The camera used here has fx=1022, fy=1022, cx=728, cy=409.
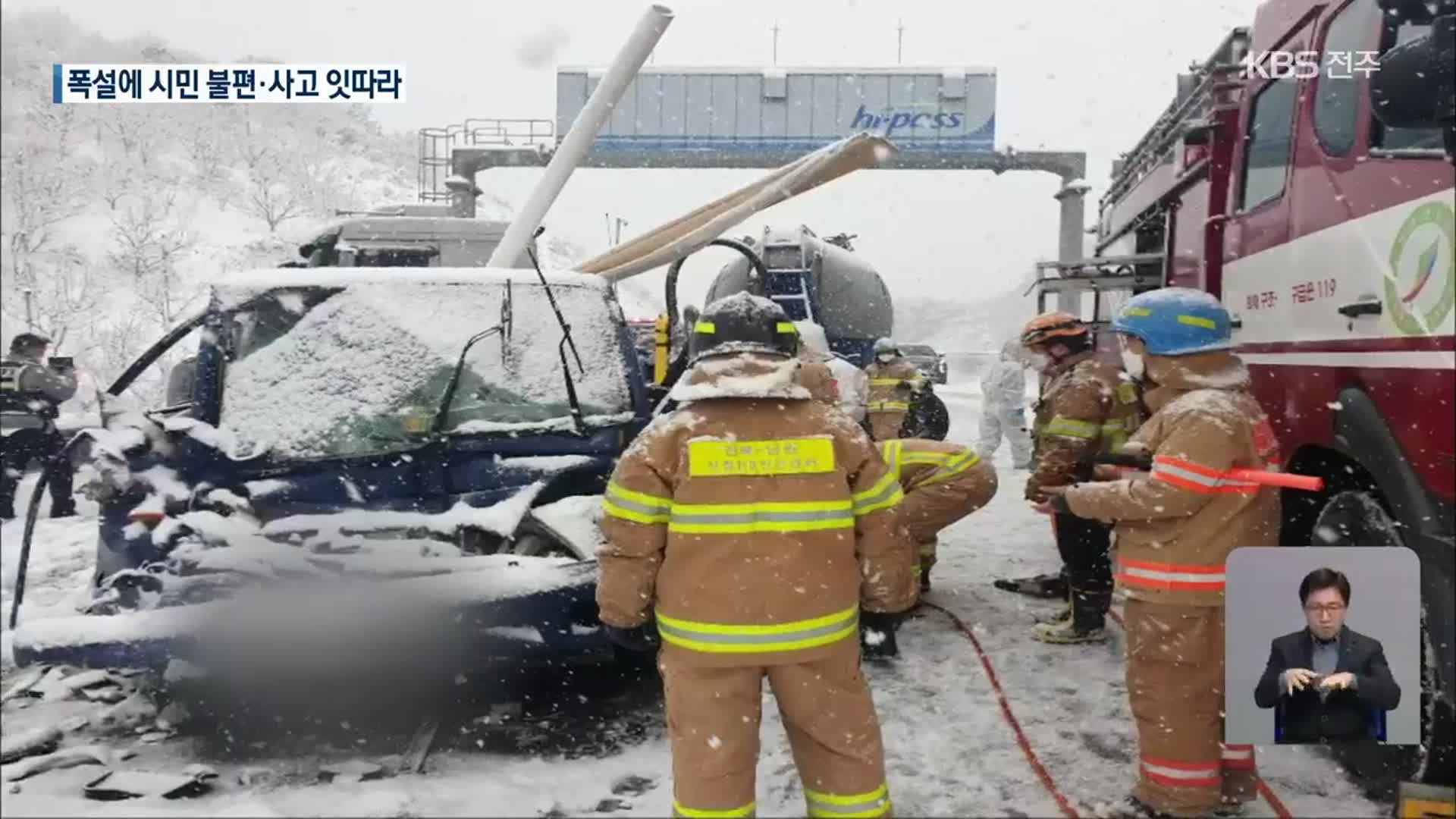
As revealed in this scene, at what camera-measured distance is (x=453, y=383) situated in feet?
13.9

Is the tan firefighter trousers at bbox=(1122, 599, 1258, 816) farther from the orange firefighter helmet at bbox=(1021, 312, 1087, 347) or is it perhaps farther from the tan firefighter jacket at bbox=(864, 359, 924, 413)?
the tan firefighter jacket at bbox=(864, 359, 924, 413)

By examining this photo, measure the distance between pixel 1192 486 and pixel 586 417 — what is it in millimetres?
2441

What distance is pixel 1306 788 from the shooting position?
11.0 feet

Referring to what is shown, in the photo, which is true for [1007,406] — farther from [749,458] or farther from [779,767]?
[749,458]

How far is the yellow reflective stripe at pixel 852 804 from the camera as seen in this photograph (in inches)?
105

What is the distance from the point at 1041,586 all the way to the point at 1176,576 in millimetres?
3237

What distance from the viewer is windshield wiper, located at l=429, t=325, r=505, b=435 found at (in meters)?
4.12

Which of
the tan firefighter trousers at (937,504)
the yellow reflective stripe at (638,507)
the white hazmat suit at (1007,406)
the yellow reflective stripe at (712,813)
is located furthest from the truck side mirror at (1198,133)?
the white hazmat suit at (1007,406)

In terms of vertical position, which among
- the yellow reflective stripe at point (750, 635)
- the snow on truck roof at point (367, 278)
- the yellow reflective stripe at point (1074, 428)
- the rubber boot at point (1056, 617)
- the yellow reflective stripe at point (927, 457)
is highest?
the snow on truck roof at point (367, 278)

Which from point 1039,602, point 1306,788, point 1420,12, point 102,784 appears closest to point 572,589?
point 102,784

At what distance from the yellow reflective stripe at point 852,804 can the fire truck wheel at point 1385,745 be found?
1438 millimetres

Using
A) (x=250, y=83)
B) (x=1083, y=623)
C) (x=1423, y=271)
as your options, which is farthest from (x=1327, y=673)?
(x=250, y=83)

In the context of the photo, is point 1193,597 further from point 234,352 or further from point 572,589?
point 234,352

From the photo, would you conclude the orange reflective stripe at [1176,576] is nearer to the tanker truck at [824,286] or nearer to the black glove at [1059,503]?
the black glove at [1059,503]
